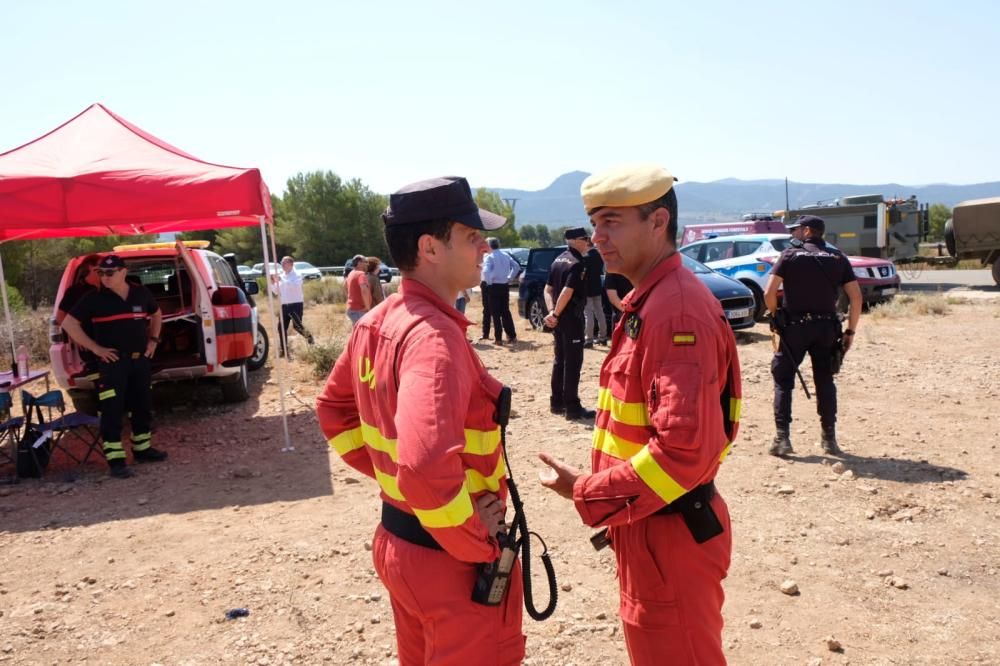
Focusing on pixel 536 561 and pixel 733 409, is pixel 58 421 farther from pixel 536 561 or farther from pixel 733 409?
pixel 733 409

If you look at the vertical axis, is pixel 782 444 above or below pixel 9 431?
below

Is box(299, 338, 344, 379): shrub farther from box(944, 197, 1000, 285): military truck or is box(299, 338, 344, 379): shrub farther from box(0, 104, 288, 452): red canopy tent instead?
box(944, 197, 1000, 285): military truck

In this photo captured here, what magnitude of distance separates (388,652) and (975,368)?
309 inches

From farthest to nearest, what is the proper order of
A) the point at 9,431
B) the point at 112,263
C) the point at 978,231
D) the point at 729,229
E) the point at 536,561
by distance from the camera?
the point at 729,229
the point at 978,231
the point at 9,431
the point at 112,263
the point at 536,561

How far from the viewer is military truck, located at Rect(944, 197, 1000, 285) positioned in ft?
56.5

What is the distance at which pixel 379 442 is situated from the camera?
70.8 inches

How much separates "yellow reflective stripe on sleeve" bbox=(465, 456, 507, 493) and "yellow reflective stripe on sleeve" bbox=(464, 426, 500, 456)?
0.16 feet

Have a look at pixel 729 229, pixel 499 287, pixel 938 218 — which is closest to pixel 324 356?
pixel 499 287

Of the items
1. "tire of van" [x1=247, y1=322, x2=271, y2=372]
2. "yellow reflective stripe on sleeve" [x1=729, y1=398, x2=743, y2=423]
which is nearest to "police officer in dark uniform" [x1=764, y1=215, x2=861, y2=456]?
"yellow reflective stripe on sleeve" [x1=729, y1=398, x2=743, y2=423]

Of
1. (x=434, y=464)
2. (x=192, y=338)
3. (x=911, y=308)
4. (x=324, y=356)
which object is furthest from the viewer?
(x=911, y=308)

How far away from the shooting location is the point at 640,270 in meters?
2.02

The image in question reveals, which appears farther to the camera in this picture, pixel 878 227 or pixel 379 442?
pixel 878 227

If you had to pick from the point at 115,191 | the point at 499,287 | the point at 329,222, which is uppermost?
the point at 329,222

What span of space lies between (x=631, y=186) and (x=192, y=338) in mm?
8079
